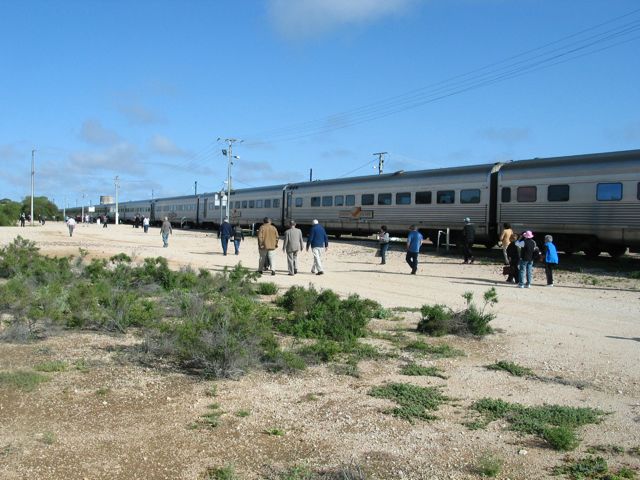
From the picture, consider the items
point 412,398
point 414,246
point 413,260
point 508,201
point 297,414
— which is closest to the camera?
point 297,414

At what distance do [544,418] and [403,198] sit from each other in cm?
2277

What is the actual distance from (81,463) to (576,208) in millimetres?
19134

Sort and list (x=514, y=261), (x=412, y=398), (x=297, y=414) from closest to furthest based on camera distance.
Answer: (x=297, y=414), (x=412, y=398), (x=514, y=261)

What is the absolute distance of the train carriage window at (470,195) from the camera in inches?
939

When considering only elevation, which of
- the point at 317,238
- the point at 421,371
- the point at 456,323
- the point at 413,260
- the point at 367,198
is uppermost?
the point at 367,198

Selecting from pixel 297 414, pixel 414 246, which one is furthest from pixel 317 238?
pixel 297 414

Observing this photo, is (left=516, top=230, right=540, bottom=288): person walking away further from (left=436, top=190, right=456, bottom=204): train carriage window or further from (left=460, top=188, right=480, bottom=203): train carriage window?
(left=436, top=190, right=456, bottom=204): train carriage window

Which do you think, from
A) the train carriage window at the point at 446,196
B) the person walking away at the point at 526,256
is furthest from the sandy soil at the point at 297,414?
the train carriage window at the point at 446,196

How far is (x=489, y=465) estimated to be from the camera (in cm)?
439

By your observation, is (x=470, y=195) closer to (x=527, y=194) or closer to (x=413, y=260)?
(x=527, y=194)

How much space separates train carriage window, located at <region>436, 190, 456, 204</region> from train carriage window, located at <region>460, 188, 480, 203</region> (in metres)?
0.40

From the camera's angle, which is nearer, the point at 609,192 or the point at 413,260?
the point at 413,260

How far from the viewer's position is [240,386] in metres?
6.31

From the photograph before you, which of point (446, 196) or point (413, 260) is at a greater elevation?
point (446, 196)
